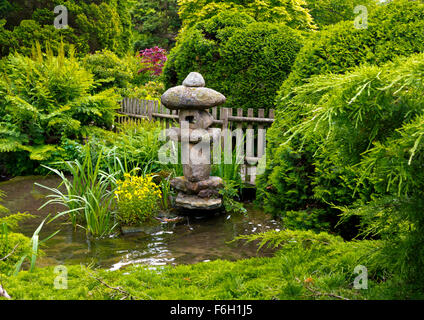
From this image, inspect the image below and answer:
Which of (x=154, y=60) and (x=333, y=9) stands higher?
(x=333, y=9)

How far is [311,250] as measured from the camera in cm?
226

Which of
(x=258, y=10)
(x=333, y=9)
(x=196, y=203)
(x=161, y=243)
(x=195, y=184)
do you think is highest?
(x=333, y=9)

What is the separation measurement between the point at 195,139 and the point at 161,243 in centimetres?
156

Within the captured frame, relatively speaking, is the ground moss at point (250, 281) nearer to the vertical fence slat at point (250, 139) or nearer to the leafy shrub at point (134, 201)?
the leafy shrub at point (134, 201)

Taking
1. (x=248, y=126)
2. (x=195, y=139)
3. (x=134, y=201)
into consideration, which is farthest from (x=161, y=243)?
(x=248, y=126)

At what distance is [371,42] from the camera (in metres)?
3.59

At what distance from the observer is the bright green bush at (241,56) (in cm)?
790

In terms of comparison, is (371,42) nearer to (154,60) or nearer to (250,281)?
(250,281)

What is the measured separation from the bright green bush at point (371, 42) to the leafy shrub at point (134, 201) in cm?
261

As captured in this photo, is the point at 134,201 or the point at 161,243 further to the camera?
the point at 134,201

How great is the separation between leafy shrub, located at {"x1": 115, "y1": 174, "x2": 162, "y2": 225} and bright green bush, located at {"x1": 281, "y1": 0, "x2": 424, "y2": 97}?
2608 mm

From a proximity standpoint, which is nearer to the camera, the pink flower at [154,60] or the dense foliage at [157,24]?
the pink flower at [154,60]

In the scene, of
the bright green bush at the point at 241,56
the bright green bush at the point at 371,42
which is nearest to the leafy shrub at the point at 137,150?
the bright green bush at the point at 241,56

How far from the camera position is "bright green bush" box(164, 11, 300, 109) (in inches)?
311
